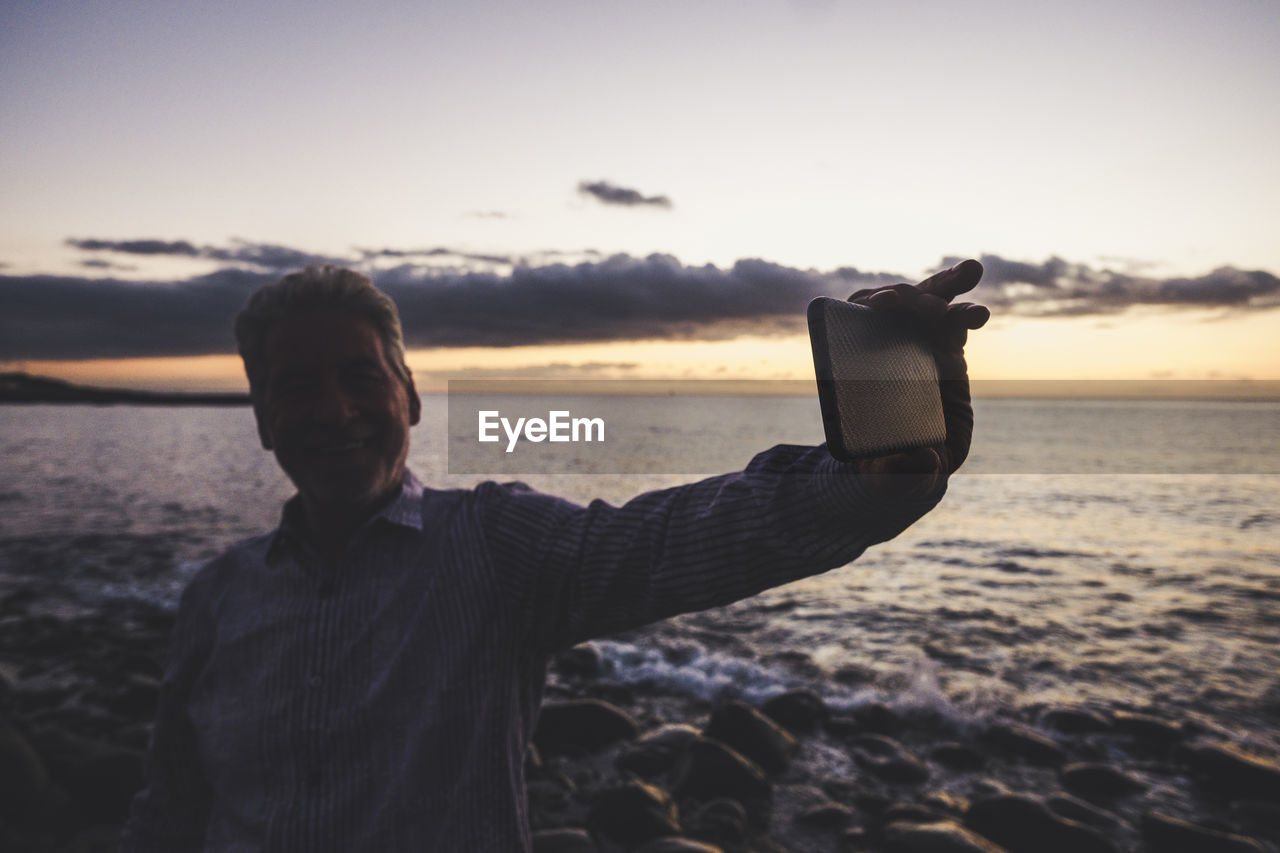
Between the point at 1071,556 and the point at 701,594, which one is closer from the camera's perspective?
the point at 701,594

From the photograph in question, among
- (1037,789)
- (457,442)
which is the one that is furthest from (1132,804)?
(457,442)

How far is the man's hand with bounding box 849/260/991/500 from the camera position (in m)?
1.38

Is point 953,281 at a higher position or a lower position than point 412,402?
higher

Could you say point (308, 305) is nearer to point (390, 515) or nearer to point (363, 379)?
point (363, 379)

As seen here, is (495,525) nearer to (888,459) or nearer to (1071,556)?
(888,459)

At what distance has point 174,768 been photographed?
8.32 ft

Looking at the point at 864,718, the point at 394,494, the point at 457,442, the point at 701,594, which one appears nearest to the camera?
the point at 701,594

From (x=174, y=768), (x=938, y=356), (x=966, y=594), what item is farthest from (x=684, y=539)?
(x=966, y=594)

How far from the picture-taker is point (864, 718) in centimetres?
782

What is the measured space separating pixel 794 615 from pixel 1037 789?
5.61 metres

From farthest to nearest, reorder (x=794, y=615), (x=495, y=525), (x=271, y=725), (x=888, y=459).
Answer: (x=794, y=615) → (x=495, y=525) → (x=271, y=725) → (x=888, y=459)

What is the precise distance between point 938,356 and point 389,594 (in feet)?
5.96

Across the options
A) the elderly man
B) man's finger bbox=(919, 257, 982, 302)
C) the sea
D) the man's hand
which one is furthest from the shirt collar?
the sea

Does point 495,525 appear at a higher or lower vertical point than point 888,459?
lower
